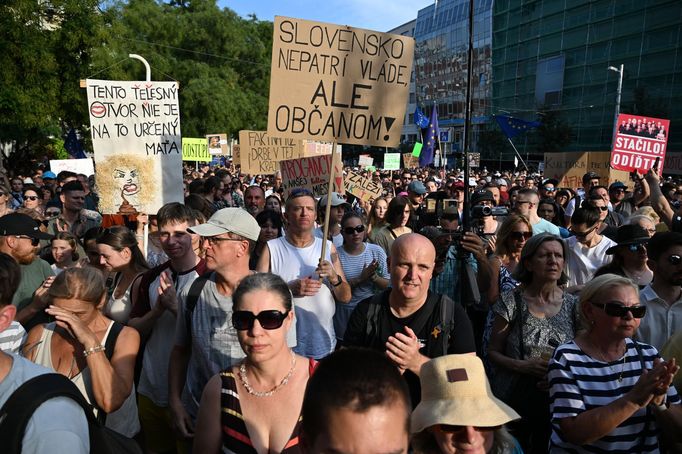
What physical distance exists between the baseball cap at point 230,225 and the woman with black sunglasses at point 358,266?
1.44 meters

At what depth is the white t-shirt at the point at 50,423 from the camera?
148 cm

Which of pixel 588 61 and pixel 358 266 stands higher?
pixel 588 61

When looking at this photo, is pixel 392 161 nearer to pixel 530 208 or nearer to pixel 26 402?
pixel 530 208

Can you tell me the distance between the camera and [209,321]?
2807 millimetres

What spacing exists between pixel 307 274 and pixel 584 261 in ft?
8.63

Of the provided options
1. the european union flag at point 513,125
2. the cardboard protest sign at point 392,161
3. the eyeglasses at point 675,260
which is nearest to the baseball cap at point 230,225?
the eyeglasses at point 675,260

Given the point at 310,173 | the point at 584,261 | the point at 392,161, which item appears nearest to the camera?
the point at 584,261

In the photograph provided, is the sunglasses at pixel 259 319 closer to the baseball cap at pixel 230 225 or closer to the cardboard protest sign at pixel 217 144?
the baseball cap at pixel 230 225

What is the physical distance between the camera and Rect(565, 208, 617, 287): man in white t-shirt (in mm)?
4883

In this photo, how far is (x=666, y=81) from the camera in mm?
40062

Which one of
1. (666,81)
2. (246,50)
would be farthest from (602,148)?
(246,50)

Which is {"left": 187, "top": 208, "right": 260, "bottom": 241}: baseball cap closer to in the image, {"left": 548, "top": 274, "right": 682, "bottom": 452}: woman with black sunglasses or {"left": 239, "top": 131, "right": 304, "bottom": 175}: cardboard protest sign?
{"left": 548, "top": 274, "right": 682, "bottom": 452}: woman with black sunglasses

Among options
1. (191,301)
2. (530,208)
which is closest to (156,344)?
(191,301)

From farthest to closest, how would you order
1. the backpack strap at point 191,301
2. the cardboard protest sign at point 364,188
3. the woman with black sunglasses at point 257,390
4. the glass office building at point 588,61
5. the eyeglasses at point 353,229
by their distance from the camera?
the glass office building at point 588,61 < the cardboard protest sign at point 364,188 < the eyeglasses at point 353,229 < the backpack strap at point 191,301 < the woman with black sunglasses at point 257,390
